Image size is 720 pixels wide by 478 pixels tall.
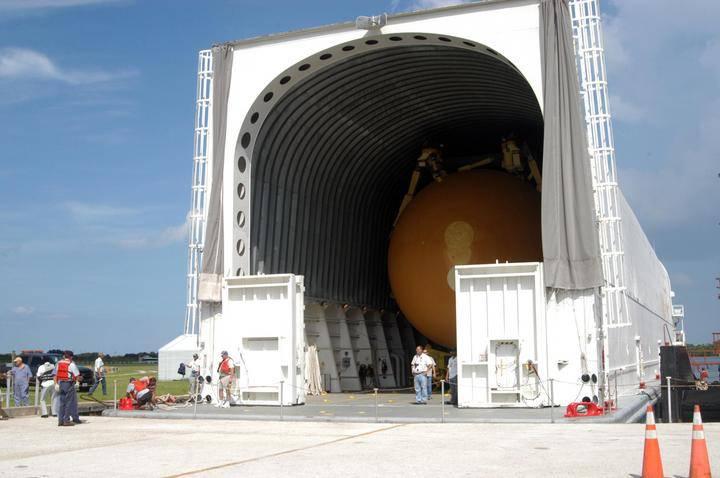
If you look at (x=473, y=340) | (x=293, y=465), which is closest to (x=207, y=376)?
(x=473, y=340)

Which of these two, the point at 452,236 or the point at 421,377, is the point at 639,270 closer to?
the point at 452,236

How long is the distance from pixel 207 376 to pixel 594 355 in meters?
8.93

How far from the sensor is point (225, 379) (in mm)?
18188

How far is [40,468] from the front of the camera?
8.96m

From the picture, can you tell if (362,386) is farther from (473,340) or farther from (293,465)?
(293,465)

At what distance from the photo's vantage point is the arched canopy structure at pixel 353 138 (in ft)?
66.4

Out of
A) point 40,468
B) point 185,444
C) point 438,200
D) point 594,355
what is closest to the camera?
point 40,468

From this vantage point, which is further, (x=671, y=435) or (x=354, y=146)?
(x=354, y=146)

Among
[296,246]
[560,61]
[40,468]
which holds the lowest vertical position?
[40,468]

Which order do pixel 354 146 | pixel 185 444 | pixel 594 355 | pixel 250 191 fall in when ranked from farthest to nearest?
pixel 354 146
pixel 250 191
pixel 594 355
pixel 185 444

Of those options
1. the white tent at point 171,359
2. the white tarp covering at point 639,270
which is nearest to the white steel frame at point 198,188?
the white tarp covering at point 639,270

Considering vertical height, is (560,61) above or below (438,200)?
above

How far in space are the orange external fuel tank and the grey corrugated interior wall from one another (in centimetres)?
272

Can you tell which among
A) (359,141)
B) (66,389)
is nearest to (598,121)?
(359,141)
